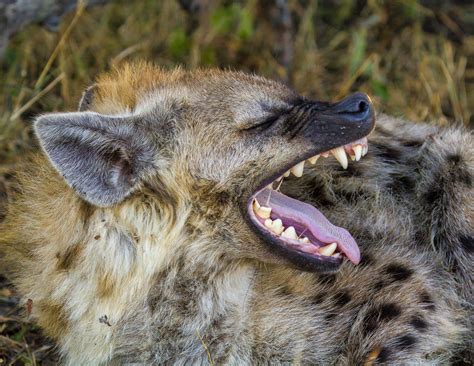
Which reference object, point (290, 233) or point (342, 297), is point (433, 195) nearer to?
point (342, 297)

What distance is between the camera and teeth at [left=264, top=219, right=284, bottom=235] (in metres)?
2.70

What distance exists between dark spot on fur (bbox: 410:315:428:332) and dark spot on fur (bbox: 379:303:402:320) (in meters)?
0.05

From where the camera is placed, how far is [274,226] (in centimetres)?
271

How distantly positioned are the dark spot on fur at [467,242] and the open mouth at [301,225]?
43 centimetres

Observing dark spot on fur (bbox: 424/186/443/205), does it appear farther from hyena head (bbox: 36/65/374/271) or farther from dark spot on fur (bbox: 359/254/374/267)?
hyena head (bbox: 36/65/374/271)

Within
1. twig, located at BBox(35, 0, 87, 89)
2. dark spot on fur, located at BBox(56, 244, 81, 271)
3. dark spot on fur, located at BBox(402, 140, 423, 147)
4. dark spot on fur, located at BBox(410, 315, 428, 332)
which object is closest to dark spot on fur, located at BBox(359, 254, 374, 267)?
dark spot on fur, located at BBox(410, 315, 428, 332)

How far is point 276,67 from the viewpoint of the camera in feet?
15.4

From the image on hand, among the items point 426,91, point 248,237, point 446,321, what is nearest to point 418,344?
point 446,321

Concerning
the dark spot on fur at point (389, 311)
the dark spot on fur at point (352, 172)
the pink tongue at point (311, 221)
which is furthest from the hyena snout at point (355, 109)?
the dark spot on fur at point (389, 311)

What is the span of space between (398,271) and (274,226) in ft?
1.63

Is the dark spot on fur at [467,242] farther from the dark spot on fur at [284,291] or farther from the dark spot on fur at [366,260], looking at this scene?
the dark spot on fur at [284,291]

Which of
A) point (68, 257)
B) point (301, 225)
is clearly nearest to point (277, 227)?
point (301, 225)

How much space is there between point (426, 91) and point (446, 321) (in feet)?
6.44

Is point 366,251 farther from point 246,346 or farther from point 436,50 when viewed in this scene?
point 436,50
